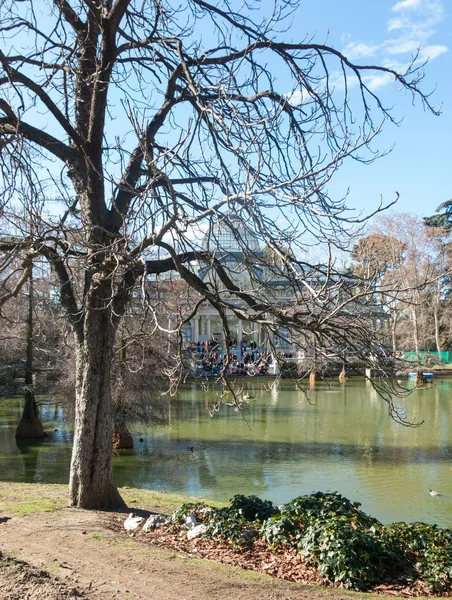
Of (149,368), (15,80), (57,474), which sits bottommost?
(57,474)

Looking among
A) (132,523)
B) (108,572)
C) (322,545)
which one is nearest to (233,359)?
(132,523)

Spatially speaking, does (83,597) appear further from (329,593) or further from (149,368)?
(149,368)

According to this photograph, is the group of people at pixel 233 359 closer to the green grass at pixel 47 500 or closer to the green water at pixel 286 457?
the green water at pixel 286 457

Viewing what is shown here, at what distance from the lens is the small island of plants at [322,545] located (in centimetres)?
502

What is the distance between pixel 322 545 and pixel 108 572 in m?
1.72

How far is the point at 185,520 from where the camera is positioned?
6578mm

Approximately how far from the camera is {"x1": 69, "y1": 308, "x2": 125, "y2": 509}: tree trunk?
7.84m

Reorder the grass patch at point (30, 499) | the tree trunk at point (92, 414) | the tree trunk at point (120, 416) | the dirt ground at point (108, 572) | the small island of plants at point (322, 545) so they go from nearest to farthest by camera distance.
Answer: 1. the dirt ground at point (108, 572)
2. the small island of plants at point (322, 545)
3. the grass patch at point (30, 499)
4. the tree trunk at point (92, 414)
5. the tree trunk at point (120, 416)

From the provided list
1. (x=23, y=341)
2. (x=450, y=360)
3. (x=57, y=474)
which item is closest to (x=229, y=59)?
(x=57, y=474)

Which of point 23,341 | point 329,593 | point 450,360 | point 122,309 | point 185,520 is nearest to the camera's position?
point 329,593

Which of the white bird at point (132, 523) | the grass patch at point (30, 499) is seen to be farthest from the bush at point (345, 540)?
the grass patch at point (30, 499)

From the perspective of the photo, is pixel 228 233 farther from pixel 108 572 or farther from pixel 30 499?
pixel 30 499

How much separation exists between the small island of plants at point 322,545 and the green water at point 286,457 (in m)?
3.75

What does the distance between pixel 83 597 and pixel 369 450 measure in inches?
586
